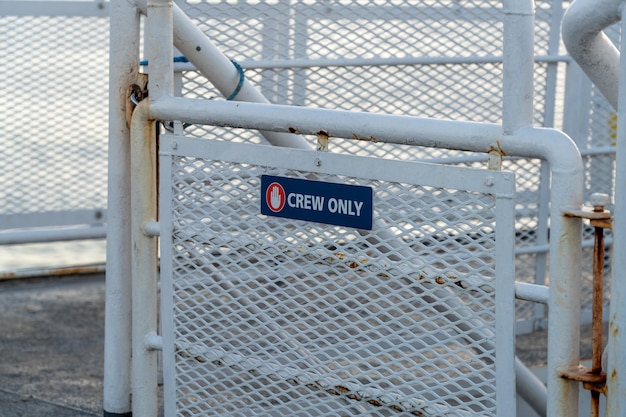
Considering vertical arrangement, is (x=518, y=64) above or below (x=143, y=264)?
above

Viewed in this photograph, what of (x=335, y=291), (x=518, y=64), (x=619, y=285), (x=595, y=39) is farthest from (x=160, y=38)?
(x=619, y=285)

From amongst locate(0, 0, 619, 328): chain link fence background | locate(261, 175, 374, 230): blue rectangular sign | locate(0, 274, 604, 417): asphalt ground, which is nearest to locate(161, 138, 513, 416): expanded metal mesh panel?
locate(261, 175, 374, 230): blue rectangular sign

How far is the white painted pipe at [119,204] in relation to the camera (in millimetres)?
3229

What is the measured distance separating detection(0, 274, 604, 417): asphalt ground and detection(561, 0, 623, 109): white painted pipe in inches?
99.3

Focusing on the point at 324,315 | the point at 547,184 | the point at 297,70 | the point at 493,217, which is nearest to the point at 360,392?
the point at 324,315

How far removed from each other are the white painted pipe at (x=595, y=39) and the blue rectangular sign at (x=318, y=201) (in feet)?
1.87

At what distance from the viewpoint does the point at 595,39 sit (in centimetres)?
242

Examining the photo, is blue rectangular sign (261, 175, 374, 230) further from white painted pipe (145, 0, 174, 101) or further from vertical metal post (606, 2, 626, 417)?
vertical metal post (606, 2, 626, 417)

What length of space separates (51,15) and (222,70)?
333 cm

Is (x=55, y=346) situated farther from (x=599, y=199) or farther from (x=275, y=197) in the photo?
(x=599, y=199)

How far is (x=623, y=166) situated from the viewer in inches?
89.1

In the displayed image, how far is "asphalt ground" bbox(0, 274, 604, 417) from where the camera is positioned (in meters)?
4.36

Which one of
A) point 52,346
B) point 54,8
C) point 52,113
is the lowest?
point 52,346

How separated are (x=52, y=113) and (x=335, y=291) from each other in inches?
157
